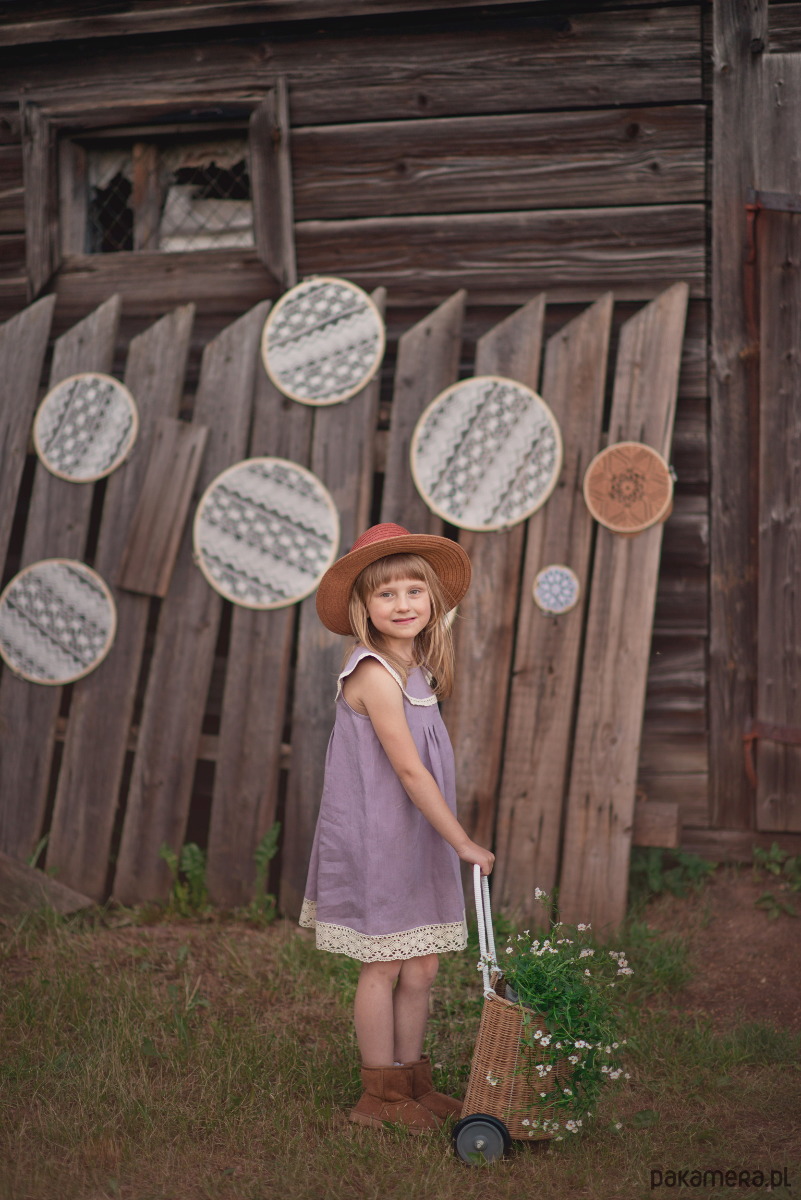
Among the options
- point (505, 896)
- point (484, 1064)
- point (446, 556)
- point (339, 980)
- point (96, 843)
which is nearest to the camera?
point (484, 1064)

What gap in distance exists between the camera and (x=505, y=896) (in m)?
3.87

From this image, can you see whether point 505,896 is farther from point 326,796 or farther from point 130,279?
point 130,279

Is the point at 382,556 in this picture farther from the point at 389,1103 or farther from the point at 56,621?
the point at 56,621

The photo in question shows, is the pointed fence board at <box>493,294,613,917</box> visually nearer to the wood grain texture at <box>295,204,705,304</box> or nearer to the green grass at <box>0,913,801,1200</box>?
the wood grain texture at <box>295,204,705,304</box>

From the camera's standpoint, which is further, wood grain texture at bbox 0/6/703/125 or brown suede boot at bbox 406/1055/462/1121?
wood grain texture at bbox 0/6/703/125

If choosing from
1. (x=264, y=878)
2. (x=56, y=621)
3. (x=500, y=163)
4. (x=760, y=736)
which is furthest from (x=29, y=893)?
(x=500, y=163)

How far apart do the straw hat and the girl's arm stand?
0.73ft

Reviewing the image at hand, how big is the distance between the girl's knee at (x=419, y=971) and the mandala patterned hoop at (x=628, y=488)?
6.04 feet

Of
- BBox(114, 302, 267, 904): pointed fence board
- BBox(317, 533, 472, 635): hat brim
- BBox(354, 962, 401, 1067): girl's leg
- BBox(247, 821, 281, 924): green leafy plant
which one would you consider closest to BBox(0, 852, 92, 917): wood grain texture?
BBox(114, 302, 267, 904): pointed fence board

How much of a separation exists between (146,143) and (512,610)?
8.42 ft

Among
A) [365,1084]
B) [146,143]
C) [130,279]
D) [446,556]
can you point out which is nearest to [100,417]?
[130,279]

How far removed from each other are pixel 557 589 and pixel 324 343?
1.35 meters

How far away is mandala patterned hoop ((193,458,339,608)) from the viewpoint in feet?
13.2

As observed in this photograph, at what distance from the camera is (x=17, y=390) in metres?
4.31
